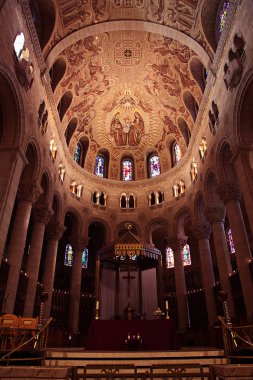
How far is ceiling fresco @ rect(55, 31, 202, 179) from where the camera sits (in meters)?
22.1

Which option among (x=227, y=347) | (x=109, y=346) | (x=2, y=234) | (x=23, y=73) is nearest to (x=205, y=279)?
(x=109, y=346)

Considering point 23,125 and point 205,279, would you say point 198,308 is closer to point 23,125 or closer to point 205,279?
point 205,279

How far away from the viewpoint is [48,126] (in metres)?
19.4

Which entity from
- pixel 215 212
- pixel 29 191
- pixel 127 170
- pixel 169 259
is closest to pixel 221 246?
pixel 215 212

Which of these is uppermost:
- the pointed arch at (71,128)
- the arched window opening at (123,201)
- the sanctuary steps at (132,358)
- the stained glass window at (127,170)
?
the pointed arch at (71,128)

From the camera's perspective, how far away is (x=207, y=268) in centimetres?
1877

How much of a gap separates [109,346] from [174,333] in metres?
2.57

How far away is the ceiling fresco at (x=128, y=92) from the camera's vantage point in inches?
870

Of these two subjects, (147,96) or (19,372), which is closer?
(19,372)

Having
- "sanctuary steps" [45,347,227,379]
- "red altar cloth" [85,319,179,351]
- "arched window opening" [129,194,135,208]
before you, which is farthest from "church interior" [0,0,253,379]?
"sanctuary steps" [45,347,227,379]

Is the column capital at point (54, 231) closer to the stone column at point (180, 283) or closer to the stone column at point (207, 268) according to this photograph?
the stone column at point (180, 283)

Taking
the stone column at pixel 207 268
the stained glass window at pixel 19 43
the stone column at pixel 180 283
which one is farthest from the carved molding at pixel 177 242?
the stained glass window at pixel 19 43

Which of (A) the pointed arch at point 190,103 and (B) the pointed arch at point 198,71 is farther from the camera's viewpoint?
(A) the pointed arch at point 190,103

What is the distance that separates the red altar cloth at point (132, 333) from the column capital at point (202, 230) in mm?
10434
